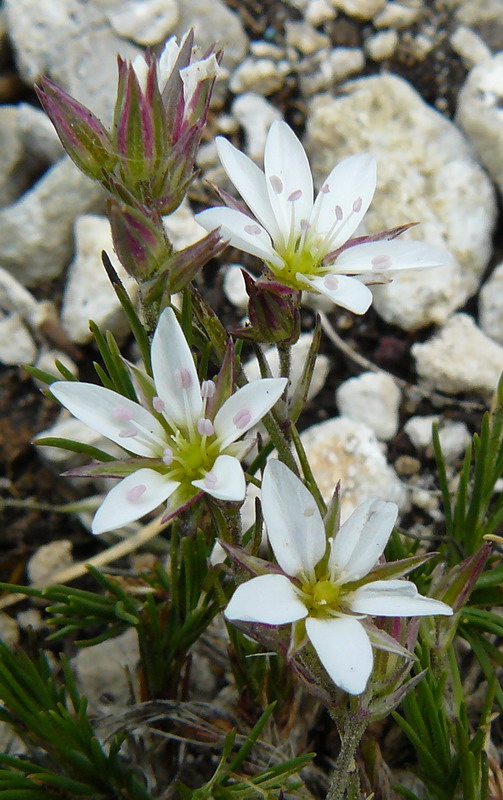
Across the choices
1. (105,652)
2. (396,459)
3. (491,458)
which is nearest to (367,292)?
(491,458)

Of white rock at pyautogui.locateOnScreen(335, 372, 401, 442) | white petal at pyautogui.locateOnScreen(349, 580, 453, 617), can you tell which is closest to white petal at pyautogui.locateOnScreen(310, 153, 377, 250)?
white petal at pyautogui.locateOnScreen(349, 580, 453, 617)

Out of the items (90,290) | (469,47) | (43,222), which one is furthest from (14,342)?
(469,47)

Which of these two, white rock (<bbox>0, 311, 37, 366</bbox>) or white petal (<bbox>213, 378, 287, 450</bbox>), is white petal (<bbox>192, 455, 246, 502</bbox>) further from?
white rock (<bbox>0, 311, 37, 366</bbox>)

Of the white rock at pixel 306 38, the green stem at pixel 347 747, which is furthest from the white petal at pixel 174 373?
the white rock at pixel 306 38

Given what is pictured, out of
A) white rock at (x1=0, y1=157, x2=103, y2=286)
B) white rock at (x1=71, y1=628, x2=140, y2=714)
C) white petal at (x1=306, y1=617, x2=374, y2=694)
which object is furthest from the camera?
white rock at (x1=0, y1=157, x2=103, y2=286)

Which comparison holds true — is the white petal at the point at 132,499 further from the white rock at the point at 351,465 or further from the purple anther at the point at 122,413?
the white rock at the point at 351,465
